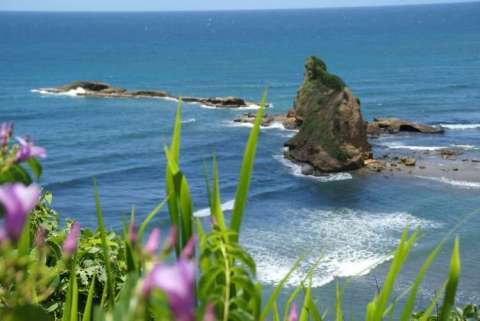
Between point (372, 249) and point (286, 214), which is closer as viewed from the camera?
point (372, 249)

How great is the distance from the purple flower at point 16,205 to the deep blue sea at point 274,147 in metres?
1.01

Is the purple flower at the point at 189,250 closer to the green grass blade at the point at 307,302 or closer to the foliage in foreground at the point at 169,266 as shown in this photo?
the foliage in foreground at the point at 169,266

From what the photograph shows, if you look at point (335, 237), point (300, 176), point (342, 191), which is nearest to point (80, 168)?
point (300, 176)

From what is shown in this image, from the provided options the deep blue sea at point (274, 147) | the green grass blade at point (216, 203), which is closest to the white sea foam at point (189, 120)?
the deep blue sea at point (274, 147)

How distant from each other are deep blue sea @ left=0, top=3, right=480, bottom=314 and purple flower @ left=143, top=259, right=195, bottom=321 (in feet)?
3.97

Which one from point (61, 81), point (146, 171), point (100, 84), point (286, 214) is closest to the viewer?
point (286, 214)

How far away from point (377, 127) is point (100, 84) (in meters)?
28.4

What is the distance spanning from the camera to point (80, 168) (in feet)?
132

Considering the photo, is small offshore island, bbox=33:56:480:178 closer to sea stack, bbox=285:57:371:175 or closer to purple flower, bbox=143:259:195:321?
sea stack, bbox=285:57:371:175

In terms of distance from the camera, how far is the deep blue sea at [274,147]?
26016 millimetres

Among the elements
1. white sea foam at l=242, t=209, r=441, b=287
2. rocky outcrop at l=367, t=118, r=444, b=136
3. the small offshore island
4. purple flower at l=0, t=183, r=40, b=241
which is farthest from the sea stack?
purple flower at l=0, t=183, r=40, b=241

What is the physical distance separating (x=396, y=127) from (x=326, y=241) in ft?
73.3

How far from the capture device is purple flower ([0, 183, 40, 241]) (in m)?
0.95

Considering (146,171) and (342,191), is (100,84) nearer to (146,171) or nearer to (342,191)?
(146,171)
